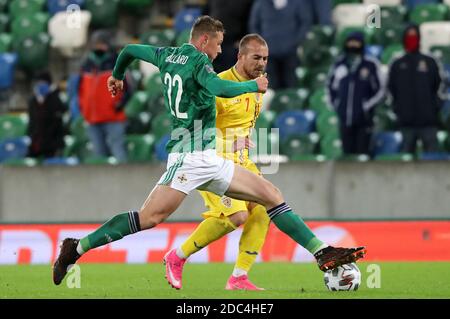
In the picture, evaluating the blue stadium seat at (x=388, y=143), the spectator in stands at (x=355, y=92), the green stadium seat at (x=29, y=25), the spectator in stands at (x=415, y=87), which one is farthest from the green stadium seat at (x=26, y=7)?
the spectator in stands at (x=415, y=87)

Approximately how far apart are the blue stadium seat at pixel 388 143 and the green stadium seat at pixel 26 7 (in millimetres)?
5575

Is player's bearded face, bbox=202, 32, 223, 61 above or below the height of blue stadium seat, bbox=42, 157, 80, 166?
above

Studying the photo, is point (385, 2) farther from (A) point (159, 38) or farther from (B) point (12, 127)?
(B) point (12, 127)

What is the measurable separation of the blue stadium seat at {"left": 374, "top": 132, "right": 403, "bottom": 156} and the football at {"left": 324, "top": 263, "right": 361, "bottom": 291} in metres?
6.22

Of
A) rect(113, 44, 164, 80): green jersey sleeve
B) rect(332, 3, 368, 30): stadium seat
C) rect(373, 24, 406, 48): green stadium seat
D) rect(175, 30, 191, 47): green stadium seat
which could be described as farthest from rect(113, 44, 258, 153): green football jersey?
rect(332, 3, 368, 30): stadium seat

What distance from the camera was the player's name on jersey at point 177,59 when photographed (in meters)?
10.1

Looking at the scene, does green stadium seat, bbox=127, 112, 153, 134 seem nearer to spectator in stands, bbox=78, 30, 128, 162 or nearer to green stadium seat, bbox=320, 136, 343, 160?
spectator in stands, bbox=78, 30, 128, 162

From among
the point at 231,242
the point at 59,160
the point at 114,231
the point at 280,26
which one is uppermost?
the point at 280,26

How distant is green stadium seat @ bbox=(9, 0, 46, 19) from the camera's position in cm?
1931

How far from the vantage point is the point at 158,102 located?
17.3m

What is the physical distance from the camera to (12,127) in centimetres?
1752

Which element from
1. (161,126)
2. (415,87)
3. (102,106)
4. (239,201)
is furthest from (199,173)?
(161,126)

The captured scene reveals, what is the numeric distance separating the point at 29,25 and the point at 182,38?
101 inches
